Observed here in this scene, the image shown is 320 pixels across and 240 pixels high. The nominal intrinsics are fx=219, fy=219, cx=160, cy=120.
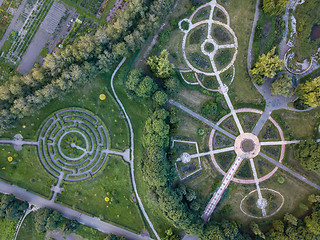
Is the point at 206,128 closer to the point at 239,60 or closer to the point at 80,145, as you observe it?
the point at 239,60

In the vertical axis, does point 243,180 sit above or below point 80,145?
above

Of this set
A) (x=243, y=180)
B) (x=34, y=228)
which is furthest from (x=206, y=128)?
(x=34, y=228)

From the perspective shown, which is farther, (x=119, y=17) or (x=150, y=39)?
(x=150, y=39)

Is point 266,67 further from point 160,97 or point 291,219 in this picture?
point 291,219

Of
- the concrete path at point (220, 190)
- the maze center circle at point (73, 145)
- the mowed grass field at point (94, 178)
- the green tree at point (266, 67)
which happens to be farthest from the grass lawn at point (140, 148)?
the green tree at point (266, 67)

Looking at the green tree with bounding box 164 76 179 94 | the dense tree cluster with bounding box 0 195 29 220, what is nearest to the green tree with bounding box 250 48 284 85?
the green tree with bounding box 164 76 179 94

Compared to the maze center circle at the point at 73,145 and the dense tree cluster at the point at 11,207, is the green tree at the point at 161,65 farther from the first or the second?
the dense tree cluster at the point at 11,207

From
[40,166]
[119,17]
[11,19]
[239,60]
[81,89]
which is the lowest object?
[40,166]
